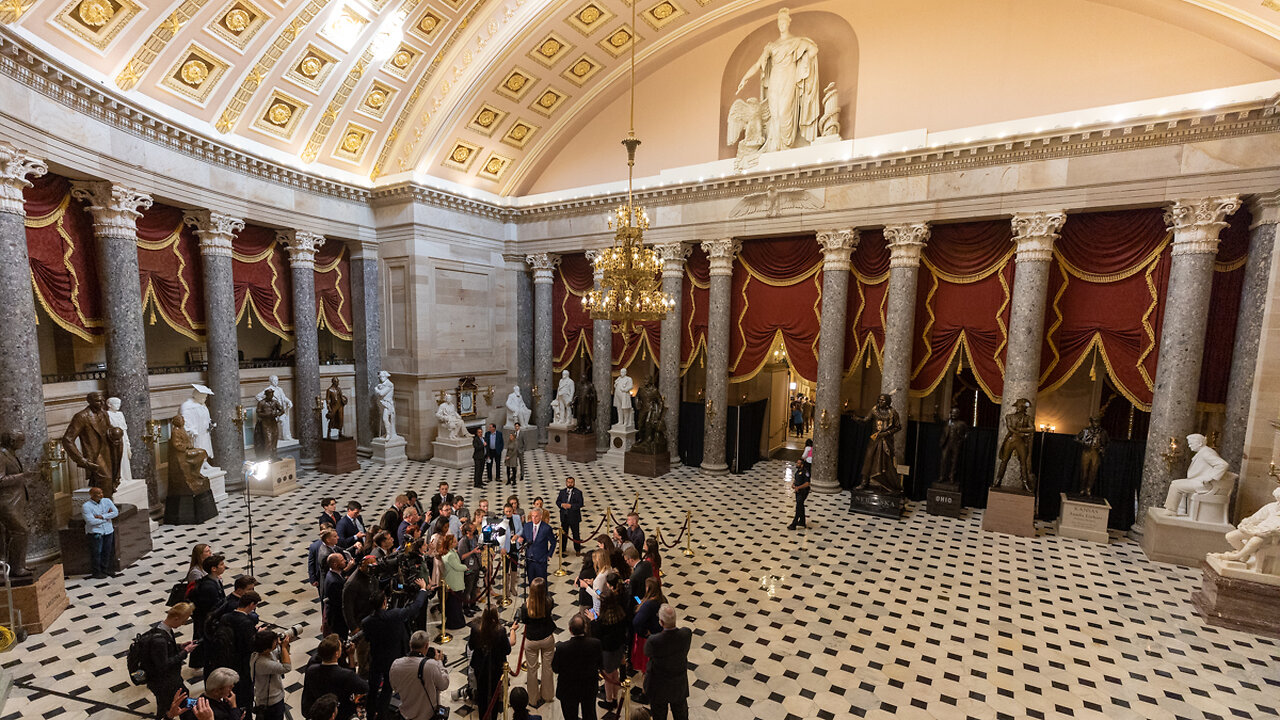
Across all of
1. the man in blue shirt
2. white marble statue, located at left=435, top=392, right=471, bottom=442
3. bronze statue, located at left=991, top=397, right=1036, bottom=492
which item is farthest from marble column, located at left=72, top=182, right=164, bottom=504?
bronze statue, located at left=991, top=397, right=1036, bottom=492

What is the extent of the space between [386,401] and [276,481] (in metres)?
3.27

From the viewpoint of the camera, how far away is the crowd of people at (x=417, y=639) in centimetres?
411

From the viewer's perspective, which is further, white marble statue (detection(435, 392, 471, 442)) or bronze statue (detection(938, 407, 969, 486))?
white marble statue (detection(435, 392, 471, 442))

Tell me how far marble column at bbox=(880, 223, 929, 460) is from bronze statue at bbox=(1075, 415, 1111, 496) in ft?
9.93

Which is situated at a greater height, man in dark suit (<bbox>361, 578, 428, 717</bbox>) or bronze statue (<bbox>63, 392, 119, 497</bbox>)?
bronze statue (<bbox>63, 392, 119, 497</bbox>)

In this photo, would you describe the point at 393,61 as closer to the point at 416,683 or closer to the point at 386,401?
the point at 386,401

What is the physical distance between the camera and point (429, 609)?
7.24 meters

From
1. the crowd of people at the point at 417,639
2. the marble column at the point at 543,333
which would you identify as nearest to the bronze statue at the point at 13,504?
the crowd of people at the point at 417,639

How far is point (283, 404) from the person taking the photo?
13.2 meters

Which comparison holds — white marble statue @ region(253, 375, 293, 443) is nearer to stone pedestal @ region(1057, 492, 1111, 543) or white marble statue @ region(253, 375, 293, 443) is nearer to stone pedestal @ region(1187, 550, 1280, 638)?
stone pedestal @ region(1057, 492, 1111, 543)

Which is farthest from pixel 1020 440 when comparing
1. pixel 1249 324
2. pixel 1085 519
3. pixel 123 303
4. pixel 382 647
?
pixel 123 303

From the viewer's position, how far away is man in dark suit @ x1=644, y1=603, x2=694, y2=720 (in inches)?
177

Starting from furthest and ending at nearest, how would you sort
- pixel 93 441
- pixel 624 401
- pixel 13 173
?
pixel 624 401 → pixel 93 441 → pixel 13 173

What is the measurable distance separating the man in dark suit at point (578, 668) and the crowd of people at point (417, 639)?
0.01m
